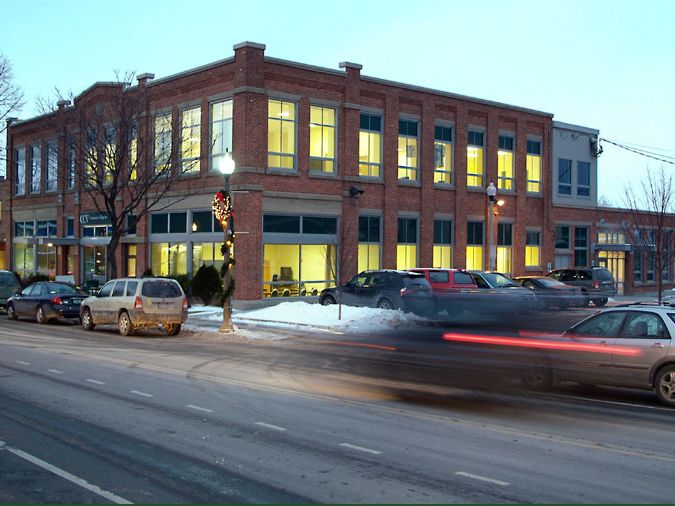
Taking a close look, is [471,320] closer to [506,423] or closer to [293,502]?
[506,423]

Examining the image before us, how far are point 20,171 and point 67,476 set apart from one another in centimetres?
4957

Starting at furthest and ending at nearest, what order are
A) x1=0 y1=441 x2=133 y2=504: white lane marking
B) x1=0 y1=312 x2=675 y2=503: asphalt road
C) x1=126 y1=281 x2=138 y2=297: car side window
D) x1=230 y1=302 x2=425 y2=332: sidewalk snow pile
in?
x1=230 y1=302 x2=425 y2=332: sidewalk snow pile
x1=126 y1=281 x2=138 y2=297: car side window
x1=0 y1=312 x2=675 y2=503: asphalt road
x1=0 y1=441 x2=133 y2=504: white lane marking

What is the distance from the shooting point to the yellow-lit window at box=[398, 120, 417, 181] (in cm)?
3862

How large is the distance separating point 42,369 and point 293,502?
32.6 ft

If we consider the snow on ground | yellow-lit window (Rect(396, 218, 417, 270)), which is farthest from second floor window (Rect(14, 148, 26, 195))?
yellow-lit window (Rect(396, 218, 417, 270))

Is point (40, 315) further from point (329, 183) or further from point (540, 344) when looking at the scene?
point (540, 344)

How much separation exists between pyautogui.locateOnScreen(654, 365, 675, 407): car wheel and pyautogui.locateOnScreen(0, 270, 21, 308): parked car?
2592cm

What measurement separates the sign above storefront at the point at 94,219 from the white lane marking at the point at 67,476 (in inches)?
1301

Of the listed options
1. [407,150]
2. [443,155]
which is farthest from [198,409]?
[443,155]

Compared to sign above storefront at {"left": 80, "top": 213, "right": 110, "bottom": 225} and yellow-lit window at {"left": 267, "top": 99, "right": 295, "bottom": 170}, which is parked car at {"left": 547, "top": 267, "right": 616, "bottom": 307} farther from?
sign above storefront at {"left": 80, "top": 213, "right": 110, "bottom": 225}

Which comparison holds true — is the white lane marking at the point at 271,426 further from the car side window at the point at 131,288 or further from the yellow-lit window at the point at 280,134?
the yellow-lit window at the point at 280,134

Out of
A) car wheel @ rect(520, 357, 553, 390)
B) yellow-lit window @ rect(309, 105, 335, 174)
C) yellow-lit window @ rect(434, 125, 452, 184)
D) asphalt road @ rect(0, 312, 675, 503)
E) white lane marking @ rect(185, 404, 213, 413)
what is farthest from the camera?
yellow-lit window @ rect(434, 125, 452, 184)

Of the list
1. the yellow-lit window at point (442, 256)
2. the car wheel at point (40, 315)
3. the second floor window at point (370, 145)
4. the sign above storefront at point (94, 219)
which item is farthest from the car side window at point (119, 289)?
the yellow-lit window at point (442, 256)

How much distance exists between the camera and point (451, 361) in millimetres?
12391
